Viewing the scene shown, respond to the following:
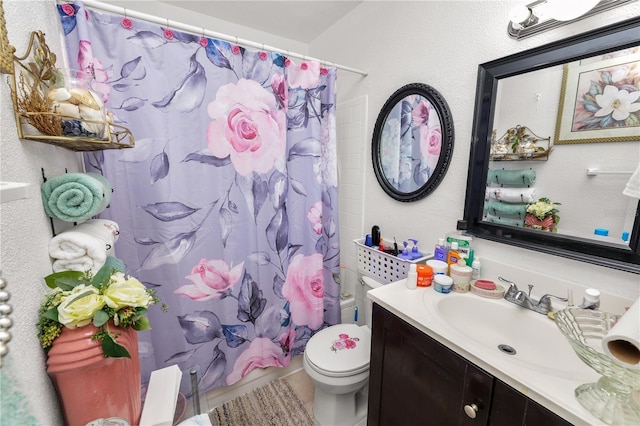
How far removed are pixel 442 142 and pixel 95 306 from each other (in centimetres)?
142

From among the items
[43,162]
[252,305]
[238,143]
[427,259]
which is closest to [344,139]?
[238,143]

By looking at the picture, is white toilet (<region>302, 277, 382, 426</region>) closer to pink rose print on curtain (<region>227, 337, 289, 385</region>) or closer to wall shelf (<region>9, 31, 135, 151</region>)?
pink rose print on curtain (<region>227, 337, 289, 385</region>)

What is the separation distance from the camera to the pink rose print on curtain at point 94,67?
A: 102cm

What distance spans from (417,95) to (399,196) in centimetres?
55

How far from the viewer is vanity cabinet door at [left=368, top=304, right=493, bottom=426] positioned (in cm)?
79

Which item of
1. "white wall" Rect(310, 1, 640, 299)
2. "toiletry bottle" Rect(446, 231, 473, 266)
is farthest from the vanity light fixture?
"toiletry bottle" Rect(446, 231, 473, 266)

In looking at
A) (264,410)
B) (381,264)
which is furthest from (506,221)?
(264,410)

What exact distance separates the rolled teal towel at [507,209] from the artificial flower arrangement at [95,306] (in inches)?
50.6

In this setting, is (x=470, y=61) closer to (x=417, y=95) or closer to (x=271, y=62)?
(x=417, y=95)

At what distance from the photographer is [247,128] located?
1390mm

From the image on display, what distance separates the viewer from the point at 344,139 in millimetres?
1957

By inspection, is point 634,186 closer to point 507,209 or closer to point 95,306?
point 507,209

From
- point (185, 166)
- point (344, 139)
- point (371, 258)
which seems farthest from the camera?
point (344, 139)

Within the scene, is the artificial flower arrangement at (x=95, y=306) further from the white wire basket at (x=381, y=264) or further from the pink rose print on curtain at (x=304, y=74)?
the pink rose print on curtain at (x=304, y=74)
